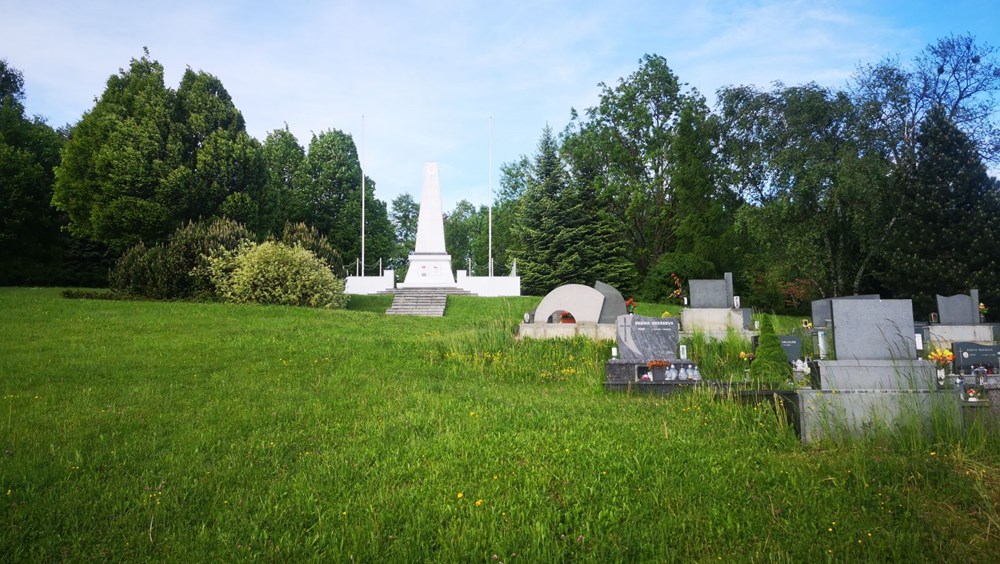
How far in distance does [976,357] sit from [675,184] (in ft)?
75.5

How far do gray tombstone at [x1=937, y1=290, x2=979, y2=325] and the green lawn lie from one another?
40.4 ft

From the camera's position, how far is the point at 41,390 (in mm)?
7309

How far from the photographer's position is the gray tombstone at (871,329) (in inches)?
234

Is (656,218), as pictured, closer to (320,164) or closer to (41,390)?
(320,164)

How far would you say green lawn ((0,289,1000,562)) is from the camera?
336cm

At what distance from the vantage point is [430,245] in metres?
30.0

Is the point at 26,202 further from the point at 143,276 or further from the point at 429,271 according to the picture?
the point at 429,271

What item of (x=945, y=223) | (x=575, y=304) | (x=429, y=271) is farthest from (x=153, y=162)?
(x=945, y=223)

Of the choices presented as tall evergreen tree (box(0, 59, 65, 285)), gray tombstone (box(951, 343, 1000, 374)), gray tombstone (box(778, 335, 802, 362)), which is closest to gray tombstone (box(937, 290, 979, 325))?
gray tombstone (box(778, 335, 802, 362))

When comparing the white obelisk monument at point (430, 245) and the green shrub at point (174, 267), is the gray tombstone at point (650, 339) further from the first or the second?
the white obelisk monument at point (430, 245)

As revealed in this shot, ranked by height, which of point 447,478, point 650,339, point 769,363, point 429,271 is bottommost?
point 447,478

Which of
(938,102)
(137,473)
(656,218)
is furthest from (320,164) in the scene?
(137,473)

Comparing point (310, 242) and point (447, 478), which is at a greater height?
point (310, 242)

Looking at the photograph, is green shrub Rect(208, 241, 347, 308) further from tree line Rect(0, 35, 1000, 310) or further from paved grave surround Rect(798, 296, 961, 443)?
paved grave surround Rect(798, 296, 961, 443)
